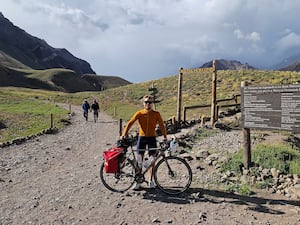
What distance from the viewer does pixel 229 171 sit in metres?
10.6

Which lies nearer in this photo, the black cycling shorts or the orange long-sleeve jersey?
the orange long-sleeve jersey

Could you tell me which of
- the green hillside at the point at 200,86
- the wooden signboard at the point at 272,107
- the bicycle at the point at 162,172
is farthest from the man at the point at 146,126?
the green hillside at the point at 200,86

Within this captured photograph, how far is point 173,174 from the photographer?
30.8ft

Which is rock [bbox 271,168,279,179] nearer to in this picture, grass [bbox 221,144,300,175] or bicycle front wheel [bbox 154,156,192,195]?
grass [bbox 221,144,300,175]

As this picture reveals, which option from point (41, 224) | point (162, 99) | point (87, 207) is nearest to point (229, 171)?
point (87, 207)

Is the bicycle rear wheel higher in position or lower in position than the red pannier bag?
lower

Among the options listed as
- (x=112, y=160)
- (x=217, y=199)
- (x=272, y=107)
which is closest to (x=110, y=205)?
(x=112, y=160)

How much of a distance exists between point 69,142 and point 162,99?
104 ft

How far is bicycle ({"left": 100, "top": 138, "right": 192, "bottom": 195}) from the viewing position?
9.17 m

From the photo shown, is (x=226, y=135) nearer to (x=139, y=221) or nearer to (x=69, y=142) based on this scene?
(x=69, y=142)

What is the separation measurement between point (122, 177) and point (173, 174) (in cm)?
141

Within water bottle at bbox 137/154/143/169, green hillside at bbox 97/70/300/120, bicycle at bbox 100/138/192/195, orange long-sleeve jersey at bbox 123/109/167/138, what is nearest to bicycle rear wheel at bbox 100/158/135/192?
bicycle at bbox 100/138/192/195

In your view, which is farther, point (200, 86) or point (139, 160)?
point (200, 86)

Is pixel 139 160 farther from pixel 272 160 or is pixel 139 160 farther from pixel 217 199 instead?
pixel 272 160
